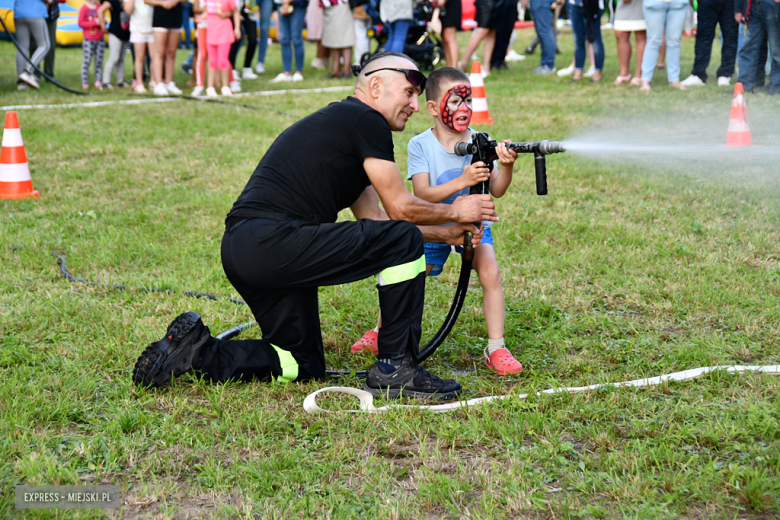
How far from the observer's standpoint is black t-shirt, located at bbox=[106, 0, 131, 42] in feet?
42.2

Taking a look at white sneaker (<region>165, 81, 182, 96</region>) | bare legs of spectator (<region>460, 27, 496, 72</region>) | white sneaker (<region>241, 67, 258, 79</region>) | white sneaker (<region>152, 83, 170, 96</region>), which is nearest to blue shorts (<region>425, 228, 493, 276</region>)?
bare legs of spectator (<region>460, 27, 496, 72</region>)

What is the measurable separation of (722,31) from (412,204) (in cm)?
993

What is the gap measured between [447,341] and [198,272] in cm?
197

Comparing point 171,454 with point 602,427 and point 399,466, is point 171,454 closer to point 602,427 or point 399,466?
point 399,466

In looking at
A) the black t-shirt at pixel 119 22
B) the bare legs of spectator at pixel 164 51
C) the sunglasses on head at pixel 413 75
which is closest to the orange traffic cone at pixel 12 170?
the sunglasses on head at pixel 413 75

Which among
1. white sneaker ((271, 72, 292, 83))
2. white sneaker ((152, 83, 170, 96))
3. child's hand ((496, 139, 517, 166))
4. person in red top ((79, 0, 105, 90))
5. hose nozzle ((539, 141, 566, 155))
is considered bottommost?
child's hand ((496, 139, 517, 166))

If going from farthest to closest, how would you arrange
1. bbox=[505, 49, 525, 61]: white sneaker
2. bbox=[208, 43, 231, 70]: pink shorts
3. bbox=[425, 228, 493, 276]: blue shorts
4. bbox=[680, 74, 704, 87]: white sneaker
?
bbox=[505, 49, 525, 61]: white sneaker
bbox=[208, 43, 231, 70]: pink shorts
bbox=[680, 74, 704, 87]: white sneaker
bbox=[425, 228, 493, 276]: blue shorts

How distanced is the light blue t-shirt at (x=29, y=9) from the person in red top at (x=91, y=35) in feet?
2.02

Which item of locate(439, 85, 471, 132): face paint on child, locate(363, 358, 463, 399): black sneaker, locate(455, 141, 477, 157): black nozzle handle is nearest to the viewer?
locate(363, 358, 463, 399): black sneaker

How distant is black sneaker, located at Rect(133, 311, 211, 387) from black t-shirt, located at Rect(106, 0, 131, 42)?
10.7 metres

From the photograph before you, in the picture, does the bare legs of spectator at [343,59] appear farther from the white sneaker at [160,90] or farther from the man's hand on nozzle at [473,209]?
the man's hand on nozzle at [473,209]

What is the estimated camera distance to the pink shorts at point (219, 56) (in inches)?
483

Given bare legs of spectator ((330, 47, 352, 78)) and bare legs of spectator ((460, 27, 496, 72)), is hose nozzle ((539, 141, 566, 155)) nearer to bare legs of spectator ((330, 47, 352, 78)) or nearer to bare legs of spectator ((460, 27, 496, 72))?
bare legs of spectator ((460, 27, 496, 72))

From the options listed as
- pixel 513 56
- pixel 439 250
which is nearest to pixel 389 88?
pixel 439 250
